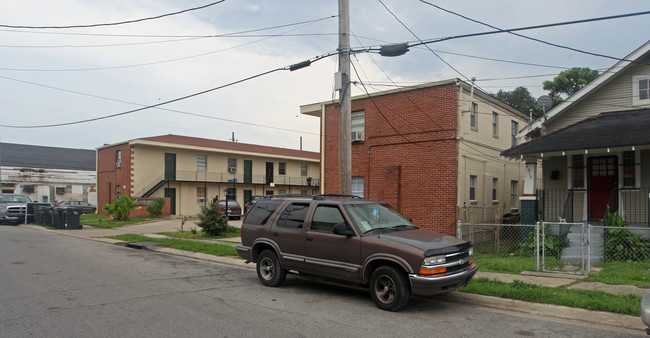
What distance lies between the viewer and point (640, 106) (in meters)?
13.8

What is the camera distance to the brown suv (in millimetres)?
6492

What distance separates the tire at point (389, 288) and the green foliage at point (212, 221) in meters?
12.3

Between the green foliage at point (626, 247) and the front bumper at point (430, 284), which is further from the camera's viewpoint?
the green foliage at point (626, 247)

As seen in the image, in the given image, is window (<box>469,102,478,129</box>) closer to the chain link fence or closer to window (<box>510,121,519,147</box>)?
window (<box>510,121,519,147</box>)

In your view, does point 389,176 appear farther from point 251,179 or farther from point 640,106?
point 251,179

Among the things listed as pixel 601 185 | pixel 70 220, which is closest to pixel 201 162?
pixel 70 220

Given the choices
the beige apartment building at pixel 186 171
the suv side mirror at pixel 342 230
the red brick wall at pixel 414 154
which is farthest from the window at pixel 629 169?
the beige apartment building at pixel 186 171

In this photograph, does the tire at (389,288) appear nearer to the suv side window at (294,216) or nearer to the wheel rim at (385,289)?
the wheel rim at (385,289)

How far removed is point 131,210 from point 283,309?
81.6ft

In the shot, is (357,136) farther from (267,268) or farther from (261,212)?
(267,268)

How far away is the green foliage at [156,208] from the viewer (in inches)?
1190

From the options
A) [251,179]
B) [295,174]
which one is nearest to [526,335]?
[251,179]

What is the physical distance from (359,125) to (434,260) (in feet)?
43.6

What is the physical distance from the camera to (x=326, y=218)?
309 inches
